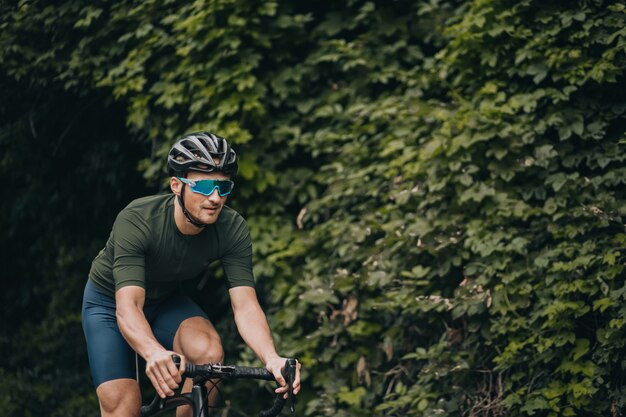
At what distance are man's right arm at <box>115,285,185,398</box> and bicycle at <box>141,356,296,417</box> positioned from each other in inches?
2.1

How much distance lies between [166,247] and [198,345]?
489mm

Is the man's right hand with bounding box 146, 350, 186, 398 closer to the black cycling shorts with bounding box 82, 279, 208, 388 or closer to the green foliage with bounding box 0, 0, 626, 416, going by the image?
the black cycling shorts with bounding box 82, 279, 208, 388

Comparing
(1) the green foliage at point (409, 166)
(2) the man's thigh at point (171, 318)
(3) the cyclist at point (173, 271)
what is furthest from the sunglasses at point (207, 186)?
(1) the green foliage at point (409, 166)

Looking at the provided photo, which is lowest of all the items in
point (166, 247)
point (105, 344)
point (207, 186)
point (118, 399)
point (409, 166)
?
point (409, 166)

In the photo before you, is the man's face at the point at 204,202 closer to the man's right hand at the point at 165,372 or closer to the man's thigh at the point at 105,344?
the man's thigh at the point at 105,344

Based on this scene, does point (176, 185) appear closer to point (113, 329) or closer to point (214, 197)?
point (214, 197)

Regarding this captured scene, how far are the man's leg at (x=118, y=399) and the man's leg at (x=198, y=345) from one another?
216 mm

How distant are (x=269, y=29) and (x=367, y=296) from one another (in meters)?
2.50

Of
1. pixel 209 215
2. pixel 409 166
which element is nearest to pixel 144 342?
pixel 209 215

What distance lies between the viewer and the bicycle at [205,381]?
4.14m

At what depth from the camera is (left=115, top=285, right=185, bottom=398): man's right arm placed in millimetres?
3936

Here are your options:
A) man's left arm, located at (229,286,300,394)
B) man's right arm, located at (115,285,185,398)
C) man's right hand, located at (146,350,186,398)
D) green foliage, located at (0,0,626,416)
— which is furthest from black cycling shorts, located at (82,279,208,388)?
green foliage, located at (0,0,626,416)

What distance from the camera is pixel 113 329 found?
4.78 m

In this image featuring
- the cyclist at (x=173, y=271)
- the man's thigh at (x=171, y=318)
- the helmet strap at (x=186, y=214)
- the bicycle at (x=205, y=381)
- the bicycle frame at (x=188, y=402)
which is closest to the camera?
the bicycle at (x=205, y=381)
